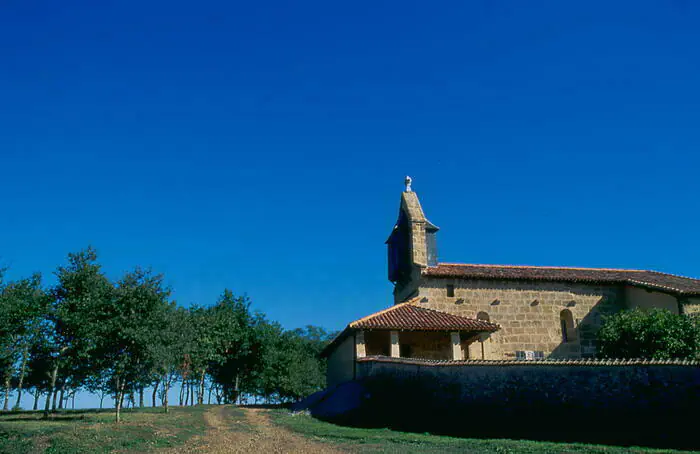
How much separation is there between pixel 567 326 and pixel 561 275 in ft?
11.8

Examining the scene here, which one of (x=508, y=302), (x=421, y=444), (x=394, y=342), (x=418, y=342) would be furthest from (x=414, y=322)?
(x=421, y=444)

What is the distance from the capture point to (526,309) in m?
36.4

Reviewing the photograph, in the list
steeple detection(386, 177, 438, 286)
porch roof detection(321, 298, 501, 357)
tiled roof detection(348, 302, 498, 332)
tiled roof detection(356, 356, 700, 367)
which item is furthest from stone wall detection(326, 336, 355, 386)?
tiled roof detection(356, 356, 700, 367)

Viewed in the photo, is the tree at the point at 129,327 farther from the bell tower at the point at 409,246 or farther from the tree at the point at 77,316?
the bell tower at the point at 409,246

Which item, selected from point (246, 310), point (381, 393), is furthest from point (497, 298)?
point (246, 310)

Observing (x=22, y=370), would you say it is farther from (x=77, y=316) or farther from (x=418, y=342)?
(x=418, y=342)

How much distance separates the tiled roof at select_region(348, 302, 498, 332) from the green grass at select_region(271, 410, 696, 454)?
25.7 feet

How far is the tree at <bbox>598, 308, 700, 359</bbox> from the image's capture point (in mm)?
28000

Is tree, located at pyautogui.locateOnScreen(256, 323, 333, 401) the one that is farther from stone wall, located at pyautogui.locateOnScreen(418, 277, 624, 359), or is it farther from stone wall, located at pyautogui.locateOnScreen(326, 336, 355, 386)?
stone wall, located at pyautogui.locateOnScreen(418, 277, 624, 359)

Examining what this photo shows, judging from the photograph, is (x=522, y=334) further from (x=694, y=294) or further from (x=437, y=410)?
(x=437, y=410)

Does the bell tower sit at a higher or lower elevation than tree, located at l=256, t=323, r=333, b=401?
higher

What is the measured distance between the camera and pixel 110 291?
27469mm

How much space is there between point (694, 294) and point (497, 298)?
11.7 m

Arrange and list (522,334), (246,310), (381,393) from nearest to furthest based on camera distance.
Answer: (381,393)
(522,334)
(246,310)
